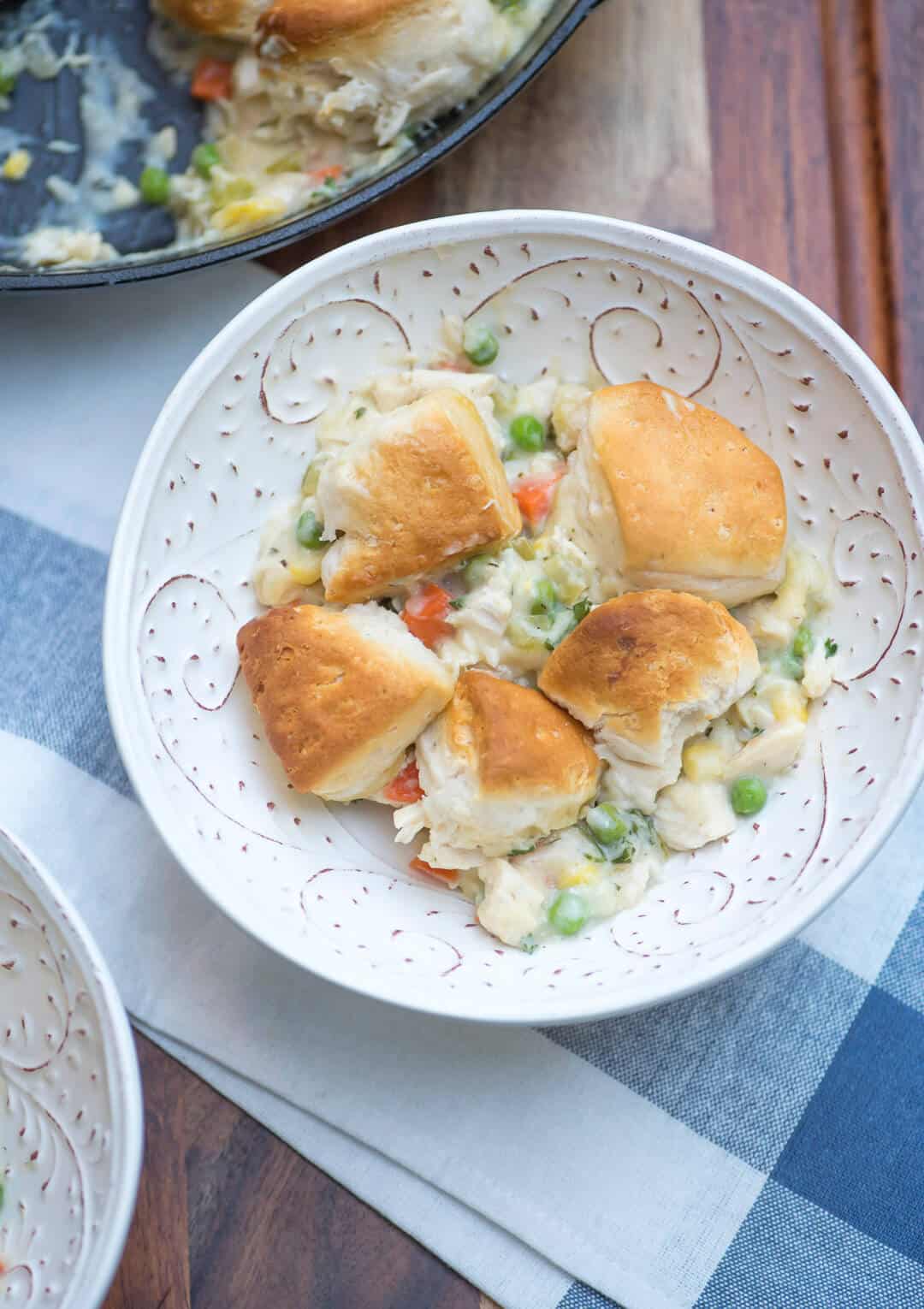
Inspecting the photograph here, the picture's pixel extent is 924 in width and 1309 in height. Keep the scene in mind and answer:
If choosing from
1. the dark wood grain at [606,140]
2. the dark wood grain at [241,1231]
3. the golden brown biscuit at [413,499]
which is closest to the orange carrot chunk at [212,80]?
the dark wood grain at [606,140]

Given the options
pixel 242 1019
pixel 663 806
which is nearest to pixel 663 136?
pixel 663 806

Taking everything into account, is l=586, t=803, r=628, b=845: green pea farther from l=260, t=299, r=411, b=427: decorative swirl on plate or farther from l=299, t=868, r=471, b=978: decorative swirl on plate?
l=260, t=299, r=411, b=427: decorative swirl on plate

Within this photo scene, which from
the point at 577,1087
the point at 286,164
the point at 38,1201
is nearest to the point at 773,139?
the point at 286,164

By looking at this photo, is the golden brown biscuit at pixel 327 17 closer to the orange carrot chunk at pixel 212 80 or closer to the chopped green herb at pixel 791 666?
the orange carrot chunk at pixel 212 80

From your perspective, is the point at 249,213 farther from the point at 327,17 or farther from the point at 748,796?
the point at 748,796

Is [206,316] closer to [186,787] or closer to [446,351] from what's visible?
[446,351]

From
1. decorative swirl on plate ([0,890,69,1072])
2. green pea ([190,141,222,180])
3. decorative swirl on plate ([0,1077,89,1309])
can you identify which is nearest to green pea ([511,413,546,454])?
green pea ([190,141,222,180])
